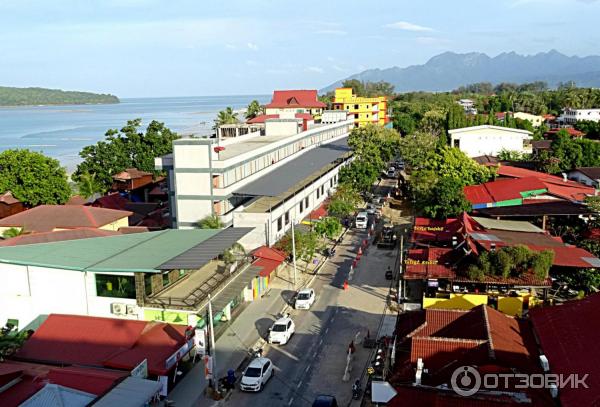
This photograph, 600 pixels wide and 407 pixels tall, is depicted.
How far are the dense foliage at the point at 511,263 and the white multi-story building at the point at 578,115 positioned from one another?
8336 cm

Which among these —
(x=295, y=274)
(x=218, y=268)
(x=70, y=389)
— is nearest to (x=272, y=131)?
(x=295, y=274)

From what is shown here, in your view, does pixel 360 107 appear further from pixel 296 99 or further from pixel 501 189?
pixel 501 189

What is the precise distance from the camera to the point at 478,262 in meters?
28.2

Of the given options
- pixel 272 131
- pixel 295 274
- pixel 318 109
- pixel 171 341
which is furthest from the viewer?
pixel 318 109

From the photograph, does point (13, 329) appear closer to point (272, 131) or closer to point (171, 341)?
point (171, 341)

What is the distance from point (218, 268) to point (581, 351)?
1799 cm

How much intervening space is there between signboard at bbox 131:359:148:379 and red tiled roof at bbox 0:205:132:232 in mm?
20188

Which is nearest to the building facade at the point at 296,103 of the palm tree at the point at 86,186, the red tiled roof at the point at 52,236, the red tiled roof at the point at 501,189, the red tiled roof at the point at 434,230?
the palm tree at the point at 86,186

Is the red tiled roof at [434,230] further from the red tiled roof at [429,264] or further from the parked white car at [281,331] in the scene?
the parked white car at [281,331]

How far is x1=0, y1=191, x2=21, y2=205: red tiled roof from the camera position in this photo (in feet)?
163

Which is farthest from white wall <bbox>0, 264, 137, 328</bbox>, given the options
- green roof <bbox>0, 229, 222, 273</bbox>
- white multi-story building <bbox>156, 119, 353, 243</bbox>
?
white multi-story building <bbox>156, 119, 353, 243</bbox>

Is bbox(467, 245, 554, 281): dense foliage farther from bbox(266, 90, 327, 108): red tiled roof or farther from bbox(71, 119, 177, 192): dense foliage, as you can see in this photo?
bbox(266, 90, 327, 108): red tiled roof

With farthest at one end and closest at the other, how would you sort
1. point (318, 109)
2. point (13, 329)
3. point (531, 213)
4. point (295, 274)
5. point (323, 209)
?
point (318, 109)
point (323, 209)
point (531, 213)
point (295, 274)
point (13, 329)

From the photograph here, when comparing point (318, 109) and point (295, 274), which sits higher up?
point (318, 109)
